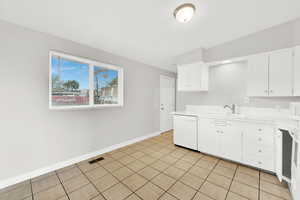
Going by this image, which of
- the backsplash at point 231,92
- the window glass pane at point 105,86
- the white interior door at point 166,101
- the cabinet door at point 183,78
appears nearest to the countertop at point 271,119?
the backsplash at point 231,92

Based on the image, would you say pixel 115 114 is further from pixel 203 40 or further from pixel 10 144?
pixel 203 40

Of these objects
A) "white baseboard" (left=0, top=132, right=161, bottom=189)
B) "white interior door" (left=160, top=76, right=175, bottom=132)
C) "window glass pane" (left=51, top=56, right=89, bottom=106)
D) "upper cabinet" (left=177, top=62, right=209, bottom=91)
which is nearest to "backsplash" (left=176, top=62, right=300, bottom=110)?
"upper cabinet" (left=177, top=62, right=209, bottom=91)

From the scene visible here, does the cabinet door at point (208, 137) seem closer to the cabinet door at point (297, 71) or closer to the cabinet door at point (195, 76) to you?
the cabinet door at point (195, 76)

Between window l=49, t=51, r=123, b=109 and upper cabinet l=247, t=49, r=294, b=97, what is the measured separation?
2811mm

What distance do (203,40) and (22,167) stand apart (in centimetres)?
382

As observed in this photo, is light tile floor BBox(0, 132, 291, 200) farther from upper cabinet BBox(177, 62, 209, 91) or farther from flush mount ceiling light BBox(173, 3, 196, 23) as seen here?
flush mount ceiling light BBox(173, 3, 196, 23)

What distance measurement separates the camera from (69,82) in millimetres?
2115

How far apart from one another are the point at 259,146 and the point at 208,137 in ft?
2.53

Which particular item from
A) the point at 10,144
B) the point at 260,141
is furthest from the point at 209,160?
the point at 10,144

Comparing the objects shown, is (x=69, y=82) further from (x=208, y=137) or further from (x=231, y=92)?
(x=231, y=92)

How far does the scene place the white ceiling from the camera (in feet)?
4.85

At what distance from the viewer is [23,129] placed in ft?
5.53

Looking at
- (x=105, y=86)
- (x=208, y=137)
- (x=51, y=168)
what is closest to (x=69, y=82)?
(x=105, y=86)

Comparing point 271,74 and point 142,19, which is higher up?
point 142,19
